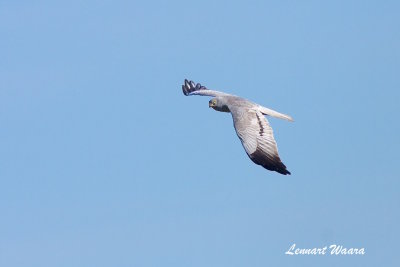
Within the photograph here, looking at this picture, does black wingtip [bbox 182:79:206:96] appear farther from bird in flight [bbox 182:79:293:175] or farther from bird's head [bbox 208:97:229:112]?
bird's head [bbox 208:97:229:112]

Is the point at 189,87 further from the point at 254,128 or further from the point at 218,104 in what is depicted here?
the point at 254,128

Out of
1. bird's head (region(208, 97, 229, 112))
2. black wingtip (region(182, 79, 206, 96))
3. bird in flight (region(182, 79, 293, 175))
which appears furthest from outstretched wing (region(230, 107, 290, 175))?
black wingtip (region(182, 79, 206, 96))

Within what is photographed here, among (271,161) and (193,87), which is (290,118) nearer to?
(271,161)

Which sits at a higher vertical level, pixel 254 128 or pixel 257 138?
pixel 254 128

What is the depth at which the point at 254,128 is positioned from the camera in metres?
42.6

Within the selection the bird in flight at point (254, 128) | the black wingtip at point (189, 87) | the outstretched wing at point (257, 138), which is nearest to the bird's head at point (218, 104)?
the bird in flight at point (254, 128)

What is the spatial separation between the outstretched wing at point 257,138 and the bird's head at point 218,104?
2.22 m

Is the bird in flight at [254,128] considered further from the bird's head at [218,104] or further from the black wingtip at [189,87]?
the black wingtip at [189,87]

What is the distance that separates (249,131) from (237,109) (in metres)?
2.69

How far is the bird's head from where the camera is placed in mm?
47250

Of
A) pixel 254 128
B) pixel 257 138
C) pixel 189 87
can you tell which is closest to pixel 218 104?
pixel 254 128

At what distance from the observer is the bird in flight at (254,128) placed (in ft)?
132

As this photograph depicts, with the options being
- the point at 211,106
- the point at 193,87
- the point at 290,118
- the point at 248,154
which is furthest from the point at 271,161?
the point at 193,87

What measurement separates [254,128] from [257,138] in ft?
3.02
